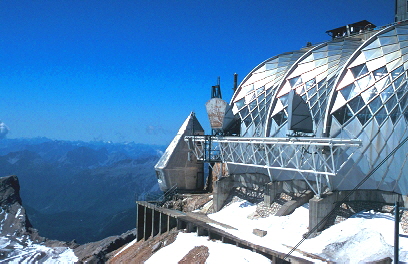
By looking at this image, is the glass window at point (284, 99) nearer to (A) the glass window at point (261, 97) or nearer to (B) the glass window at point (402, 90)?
(A) the glass window at point (261, 97)

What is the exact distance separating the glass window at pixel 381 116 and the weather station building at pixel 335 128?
0.28ft

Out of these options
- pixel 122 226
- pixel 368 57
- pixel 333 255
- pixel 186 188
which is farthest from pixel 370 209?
pixel 122 226

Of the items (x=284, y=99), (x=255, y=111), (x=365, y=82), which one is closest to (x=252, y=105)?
(x=255, y=111)

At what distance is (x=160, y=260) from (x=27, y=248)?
37384 mm

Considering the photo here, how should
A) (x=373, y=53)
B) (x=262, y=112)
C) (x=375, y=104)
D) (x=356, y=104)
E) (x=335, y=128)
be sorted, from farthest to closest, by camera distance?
(x=262, y=112) < (x=373, y=53) < (x=335, y=128) < (x=356, y=104) < (x=375, y=104)

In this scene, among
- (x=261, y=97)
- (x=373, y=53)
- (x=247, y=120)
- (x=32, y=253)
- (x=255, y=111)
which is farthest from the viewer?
(x=32, y=253)

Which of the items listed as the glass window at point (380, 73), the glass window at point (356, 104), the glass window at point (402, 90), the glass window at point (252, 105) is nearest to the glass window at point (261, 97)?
the glass window at point (252, 105)

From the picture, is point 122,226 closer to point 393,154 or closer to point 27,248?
point 27,248

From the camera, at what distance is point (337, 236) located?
26.8m

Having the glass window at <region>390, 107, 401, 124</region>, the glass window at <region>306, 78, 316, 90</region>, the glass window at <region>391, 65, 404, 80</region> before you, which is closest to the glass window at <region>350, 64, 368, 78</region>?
the glass window at <region>391, 65, 404, 80</region>

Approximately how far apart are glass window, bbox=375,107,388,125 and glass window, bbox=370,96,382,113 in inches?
16.1

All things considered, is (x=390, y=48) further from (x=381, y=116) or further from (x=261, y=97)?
(x=261, y=97)

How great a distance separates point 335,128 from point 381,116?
4.02 metres

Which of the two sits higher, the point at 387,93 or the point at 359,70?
the point at 359,70
